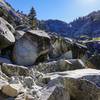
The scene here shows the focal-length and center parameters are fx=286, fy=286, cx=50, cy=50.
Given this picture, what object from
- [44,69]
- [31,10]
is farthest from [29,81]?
[31,10]

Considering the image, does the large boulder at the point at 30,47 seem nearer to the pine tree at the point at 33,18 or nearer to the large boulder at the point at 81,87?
the large boulder at the point at 81,87

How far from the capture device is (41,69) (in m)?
32.2

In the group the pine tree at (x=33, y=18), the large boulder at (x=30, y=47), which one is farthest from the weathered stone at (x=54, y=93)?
the pine tree at (x=33, y=18)

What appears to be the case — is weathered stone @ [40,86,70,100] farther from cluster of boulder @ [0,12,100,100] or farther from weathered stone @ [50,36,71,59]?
weathered stone @ [50,36,71,59]

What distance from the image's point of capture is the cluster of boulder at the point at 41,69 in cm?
1884

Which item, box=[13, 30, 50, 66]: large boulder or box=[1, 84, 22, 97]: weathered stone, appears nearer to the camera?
box=[1, 84, 22, 97]: weathered stone

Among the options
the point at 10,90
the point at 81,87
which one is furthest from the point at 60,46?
the point at 10,90

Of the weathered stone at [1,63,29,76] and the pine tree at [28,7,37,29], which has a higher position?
the pine tree at [28,7,37,29]

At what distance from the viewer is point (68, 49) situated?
4281 cm

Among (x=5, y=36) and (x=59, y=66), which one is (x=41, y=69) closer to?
(x=59, y=66)

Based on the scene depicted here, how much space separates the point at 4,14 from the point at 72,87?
931 inches

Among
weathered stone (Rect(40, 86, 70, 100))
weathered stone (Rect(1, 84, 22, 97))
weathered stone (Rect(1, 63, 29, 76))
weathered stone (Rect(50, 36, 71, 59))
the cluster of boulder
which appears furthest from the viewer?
weathered stone (Rect(50, 36, 71, 59))

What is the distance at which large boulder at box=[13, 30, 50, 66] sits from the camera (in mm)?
33000

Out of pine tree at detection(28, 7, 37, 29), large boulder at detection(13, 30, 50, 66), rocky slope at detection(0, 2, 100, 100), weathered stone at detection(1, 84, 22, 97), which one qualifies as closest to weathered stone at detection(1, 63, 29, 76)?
rocky slope at detection(0, 2, 100, 100)
